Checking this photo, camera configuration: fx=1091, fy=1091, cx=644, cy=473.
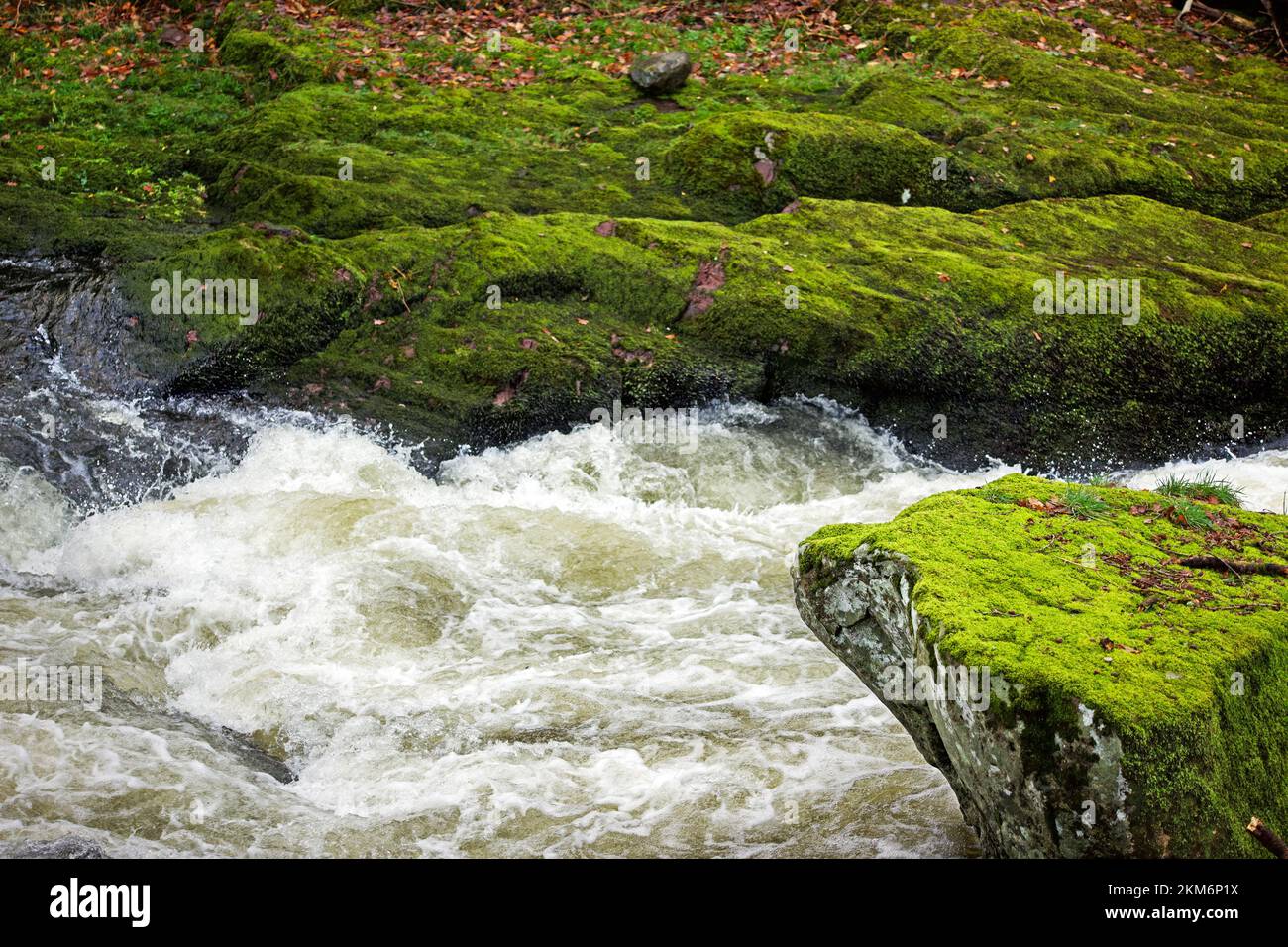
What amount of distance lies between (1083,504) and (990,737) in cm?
211

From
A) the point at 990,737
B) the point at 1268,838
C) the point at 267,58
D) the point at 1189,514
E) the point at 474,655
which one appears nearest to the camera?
the point at 1268,838

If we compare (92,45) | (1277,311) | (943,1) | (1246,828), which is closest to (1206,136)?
(1277,311)

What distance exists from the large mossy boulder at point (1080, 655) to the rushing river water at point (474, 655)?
1226 mm

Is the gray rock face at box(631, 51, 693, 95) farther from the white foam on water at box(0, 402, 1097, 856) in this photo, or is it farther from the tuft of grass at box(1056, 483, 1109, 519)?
the tuft of grass at box(1056, 483, 1109, 519)

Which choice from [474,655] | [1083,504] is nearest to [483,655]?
[474,655]

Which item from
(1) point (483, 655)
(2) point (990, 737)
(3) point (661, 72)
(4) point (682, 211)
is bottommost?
(1) point (483, 655)

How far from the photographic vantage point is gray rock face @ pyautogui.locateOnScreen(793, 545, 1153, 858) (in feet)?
13.1

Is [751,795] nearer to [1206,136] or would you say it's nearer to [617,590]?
[617,590]

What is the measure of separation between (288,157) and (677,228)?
191 inches

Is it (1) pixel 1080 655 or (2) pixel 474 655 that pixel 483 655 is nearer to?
(2) pixel 474 655

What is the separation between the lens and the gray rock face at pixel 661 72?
14.8 metres

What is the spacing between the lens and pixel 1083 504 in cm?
592

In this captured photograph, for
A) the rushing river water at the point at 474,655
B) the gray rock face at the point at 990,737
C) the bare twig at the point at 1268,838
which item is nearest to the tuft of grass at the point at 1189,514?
the gray rock face at the point at 990,737

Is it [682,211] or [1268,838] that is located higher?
[682,211]
